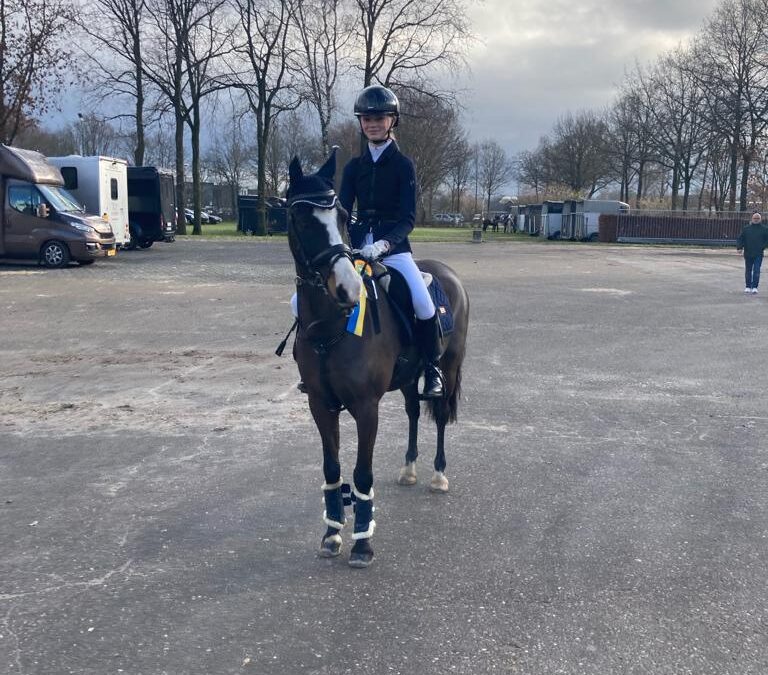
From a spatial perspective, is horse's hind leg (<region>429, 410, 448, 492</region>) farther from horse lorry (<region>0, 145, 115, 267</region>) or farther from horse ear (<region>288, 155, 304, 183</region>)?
horse lorry (<region>0, 145, 115, 267</region>)

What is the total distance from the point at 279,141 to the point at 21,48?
39296 mm

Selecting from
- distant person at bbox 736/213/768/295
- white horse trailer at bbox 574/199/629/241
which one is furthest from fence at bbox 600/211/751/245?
distant person at bbox 736/213/768/295

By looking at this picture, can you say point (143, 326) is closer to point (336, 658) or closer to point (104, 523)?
point (104, 523)

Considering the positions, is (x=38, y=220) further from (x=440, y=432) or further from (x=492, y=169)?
(x=492, y=169)

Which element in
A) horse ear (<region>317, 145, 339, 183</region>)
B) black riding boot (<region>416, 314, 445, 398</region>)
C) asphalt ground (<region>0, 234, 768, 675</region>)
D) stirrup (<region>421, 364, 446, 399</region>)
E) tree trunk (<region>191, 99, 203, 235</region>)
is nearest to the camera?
asphalt ground (<region>0, 234, 768, 675</region>)

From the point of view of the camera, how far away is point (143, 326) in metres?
13.3

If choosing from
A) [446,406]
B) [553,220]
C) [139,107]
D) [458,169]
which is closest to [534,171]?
[458,169]

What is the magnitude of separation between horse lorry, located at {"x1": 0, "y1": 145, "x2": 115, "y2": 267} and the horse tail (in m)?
20.1

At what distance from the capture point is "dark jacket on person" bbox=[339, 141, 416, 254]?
16.1 ft

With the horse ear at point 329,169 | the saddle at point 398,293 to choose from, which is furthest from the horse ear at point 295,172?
the saddle at point 398,293

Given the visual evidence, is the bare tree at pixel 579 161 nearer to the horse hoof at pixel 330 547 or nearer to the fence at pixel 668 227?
the fence at pixel 668 227

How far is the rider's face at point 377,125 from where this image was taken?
4812mm

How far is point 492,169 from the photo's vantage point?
101 metres

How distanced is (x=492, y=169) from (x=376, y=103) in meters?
99.9
